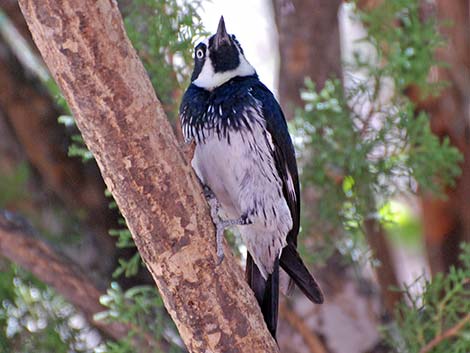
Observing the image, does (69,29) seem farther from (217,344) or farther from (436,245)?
(436,245)

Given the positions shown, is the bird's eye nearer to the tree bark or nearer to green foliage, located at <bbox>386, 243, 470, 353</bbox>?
green foliage, located at <bbox>386, 243, 470, 353</bbox>

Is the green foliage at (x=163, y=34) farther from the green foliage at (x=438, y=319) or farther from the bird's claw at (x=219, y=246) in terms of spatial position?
the green foliage at (x=438, y=319)

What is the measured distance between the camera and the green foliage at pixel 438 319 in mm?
3016

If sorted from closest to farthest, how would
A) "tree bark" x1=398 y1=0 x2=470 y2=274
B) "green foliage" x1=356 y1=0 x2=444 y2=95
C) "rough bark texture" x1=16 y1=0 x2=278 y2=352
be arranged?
1. "rough bark texture" x1=16 y1=0 x2=278 y2=352
2. "green foliage" x1=356 y1=0 x2=444 y2=95
3. "tree bark" x1=398 y1=0 x2=470 y2=274

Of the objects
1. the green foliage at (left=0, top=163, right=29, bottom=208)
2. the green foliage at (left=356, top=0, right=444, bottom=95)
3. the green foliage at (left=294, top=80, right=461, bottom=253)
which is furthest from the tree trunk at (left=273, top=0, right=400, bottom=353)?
the green foliage at (left=0, top=163, right=29, bottom=208)

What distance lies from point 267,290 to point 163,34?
109 centimetres

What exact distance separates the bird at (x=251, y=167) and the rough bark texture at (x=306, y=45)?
1.19 m

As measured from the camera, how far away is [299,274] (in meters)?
2.87

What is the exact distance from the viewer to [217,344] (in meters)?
2.41

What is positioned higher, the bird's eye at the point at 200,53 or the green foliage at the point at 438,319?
the bird's eye at the point at 200,53

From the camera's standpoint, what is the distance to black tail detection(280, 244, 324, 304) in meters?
2.82

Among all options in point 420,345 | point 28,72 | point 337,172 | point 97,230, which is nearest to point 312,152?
point 337,172

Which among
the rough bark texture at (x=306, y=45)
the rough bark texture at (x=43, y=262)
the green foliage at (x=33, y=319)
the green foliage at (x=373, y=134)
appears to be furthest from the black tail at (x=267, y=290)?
the rough bark texture at (x=306, y=45)

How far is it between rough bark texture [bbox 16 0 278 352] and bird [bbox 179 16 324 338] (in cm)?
36
